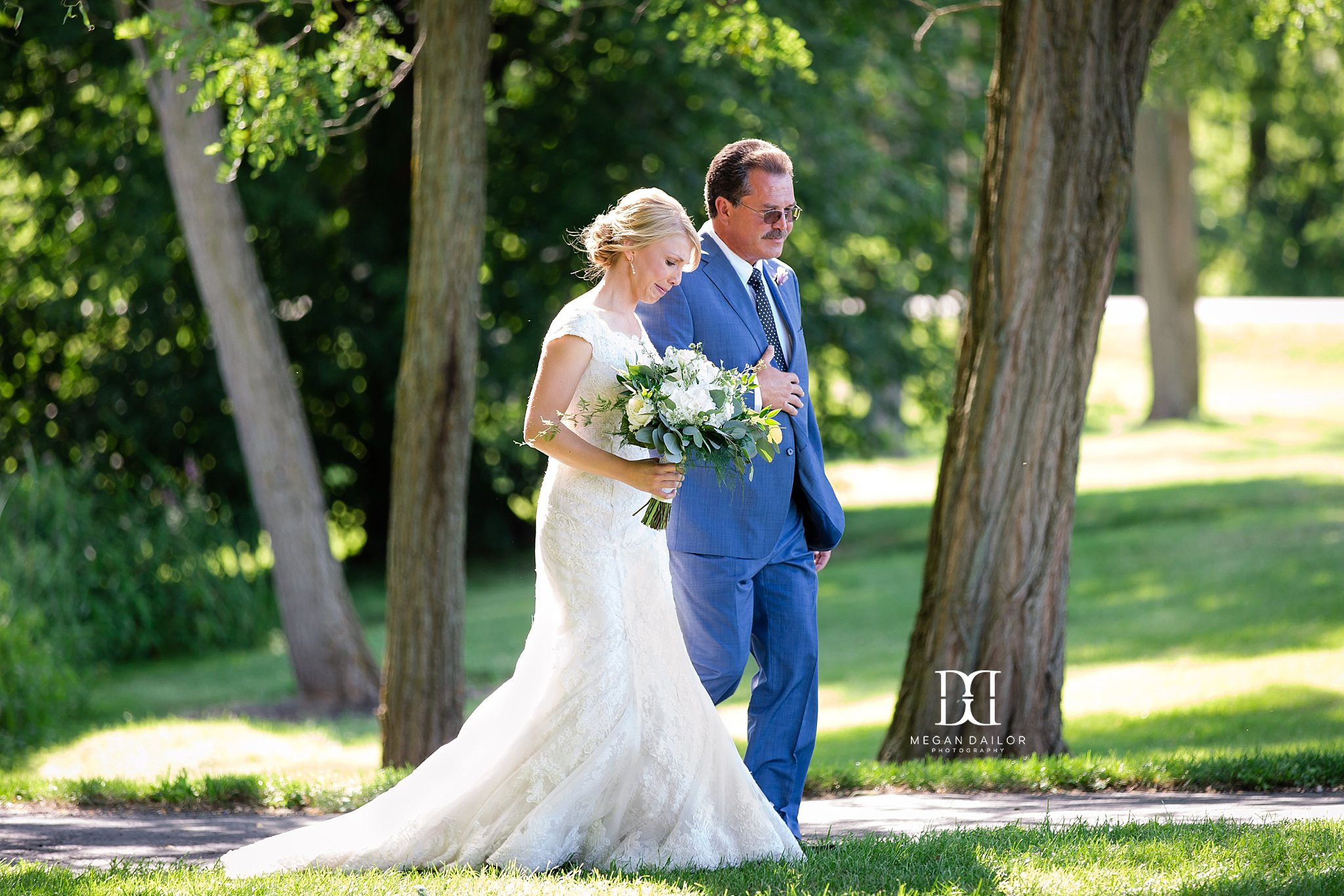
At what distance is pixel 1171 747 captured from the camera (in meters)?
8.32

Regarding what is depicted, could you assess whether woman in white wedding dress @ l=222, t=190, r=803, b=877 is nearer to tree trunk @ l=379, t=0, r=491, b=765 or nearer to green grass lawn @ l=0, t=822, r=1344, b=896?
green grass lawn @ l=0, t=822, r=1344, b=896

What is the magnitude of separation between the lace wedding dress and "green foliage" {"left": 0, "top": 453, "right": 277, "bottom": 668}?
9364 mm

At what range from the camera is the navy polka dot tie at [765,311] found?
5.37 m

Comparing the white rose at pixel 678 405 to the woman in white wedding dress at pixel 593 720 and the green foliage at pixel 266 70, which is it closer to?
the woman in white wedding dress at pixel 593 720

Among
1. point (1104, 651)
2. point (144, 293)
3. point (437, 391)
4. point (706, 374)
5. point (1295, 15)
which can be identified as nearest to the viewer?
point (706, 374)

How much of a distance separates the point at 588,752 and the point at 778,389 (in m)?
1.40

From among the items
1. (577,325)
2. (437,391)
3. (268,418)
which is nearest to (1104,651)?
(437,391)

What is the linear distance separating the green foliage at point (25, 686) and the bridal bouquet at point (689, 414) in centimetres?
756

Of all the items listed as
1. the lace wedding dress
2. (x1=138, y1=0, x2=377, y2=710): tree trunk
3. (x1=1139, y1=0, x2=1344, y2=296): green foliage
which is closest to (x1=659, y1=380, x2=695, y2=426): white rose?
the lace wedding dress

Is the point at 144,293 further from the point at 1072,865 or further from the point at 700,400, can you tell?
the point at 1072,865

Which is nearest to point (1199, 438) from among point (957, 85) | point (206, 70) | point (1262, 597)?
point (957, 85)

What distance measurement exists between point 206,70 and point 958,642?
4803mm

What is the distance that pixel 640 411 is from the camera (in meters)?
4.54

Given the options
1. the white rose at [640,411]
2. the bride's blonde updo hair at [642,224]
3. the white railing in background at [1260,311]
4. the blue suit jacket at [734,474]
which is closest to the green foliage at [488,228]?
the blue suit jacket at [734,474]
